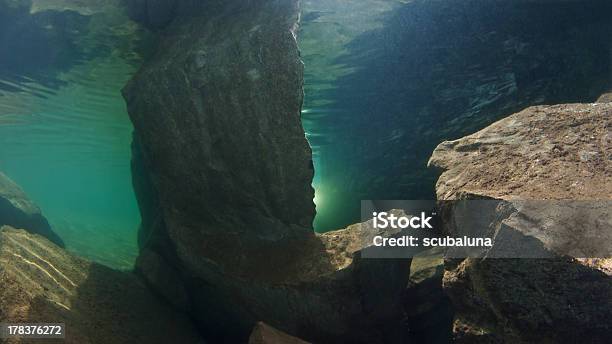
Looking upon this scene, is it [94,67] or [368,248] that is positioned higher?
[94,67]

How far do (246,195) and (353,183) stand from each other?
8703 mm

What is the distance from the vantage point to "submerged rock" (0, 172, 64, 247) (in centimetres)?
1075

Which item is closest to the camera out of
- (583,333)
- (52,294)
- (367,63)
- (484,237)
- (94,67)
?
(583,333)

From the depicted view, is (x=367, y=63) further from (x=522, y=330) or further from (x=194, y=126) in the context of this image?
(x=522, y=330)

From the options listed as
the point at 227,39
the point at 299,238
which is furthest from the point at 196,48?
the point at 299,238

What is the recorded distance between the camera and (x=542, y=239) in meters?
3.07

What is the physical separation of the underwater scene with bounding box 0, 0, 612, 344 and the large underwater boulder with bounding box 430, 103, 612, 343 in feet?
0.06

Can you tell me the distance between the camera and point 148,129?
7.11 meters

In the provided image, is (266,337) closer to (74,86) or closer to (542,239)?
(542,239)

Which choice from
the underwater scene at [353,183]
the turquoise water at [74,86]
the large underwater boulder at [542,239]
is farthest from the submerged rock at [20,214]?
the large underwater boulder at [542,239]

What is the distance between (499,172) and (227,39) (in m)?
4.92

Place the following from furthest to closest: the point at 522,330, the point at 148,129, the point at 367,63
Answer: the point at 367,63, the point at 148,129, the point at 522,330

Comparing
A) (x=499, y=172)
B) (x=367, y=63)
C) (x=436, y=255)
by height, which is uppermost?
(x=367, y=63)

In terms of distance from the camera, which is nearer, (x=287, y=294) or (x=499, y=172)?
(x=499, y=172)
